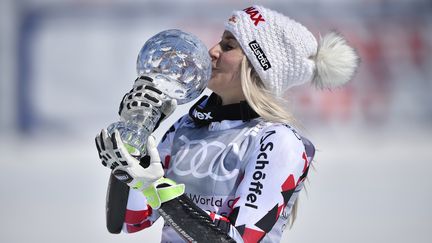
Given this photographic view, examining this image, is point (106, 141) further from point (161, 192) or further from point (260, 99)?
point (260, 99)

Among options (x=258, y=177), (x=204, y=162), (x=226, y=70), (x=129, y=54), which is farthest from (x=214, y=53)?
(x=129, y=54)

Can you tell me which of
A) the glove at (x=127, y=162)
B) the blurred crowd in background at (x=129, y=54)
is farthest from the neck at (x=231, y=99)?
the blurred crowd in background at (x=129, y=54)

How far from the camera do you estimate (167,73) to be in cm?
194

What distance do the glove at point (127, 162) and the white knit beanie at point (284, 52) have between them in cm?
55

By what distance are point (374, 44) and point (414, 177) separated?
1.78m

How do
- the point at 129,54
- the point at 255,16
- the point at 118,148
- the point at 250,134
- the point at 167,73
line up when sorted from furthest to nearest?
the point at 129,54, the point at 255,16, the point at 250,134, the point at 167,73, the point at 118,148

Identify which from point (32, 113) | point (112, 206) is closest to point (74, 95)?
point (32, 113)

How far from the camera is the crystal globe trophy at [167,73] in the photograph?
188cm

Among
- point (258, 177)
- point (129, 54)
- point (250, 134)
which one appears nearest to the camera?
point (258, 177)

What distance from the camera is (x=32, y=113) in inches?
244

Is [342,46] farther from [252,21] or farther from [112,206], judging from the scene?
[112,206]

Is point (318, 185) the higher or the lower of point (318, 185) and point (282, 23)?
the lower

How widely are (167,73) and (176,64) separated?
34mm

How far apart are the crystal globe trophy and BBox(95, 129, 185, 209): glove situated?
0.09ft
